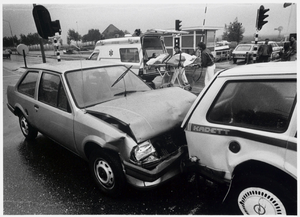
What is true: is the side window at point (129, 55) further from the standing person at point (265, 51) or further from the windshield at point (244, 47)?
the windshield at point (244, 47)

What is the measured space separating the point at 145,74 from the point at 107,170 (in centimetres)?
653

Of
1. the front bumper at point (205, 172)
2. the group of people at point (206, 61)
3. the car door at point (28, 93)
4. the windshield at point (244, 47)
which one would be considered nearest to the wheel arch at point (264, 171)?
the front bumper at point (205, 172)

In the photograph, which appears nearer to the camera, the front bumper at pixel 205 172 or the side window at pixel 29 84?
the front bumper at pixel 205 172

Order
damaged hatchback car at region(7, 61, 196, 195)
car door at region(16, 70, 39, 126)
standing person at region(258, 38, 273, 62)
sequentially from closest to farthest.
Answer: damaged hatchback car at region(7, 61, 196, 195) → car door at region(16, 70, 39, 126) → standing person at region(258, 38, 273, 62)

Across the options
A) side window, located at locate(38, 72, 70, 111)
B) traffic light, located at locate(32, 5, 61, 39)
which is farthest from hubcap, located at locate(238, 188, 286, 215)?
traffic light, located at locate(32, 5, 61, 39)

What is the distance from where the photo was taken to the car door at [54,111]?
293 centimetres

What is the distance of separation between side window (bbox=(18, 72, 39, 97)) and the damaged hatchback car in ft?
0.07

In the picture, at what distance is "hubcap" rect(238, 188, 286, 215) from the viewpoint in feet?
5.93

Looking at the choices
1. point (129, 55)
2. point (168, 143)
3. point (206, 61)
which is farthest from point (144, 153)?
point (129, 55)

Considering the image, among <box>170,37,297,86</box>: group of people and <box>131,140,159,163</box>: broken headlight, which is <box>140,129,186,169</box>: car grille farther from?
<box>170,37,297,86</box>: group of people

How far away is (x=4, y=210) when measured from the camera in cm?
252

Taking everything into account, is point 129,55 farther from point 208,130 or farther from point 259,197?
point 259,197

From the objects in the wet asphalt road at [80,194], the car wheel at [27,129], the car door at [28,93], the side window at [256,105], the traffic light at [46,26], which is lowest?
the wet asphalt road at [80,194]

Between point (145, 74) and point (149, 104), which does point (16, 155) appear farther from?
point (145, 74)
